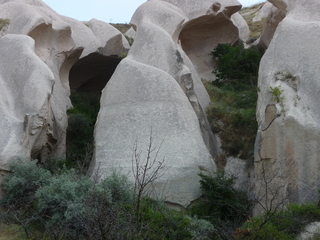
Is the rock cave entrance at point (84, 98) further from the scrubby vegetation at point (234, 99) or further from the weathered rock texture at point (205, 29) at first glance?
the scrubby vegetation at point (234, 99)

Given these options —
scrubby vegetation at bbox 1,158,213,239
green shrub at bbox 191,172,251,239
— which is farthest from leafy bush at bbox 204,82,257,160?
scrubby vegetation at bbox 1,158,213,239

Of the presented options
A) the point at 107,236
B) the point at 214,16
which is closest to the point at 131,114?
the point at 107,236

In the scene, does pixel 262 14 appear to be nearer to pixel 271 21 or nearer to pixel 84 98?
pixel 271 21

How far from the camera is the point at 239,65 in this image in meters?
20.2

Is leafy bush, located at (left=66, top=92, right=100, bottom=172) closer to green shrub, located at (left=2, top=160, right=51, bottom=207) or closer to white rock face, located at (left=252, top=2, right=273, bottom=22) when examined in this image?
green shrub, located at (left=2, top=160, right=51, bottom=207)

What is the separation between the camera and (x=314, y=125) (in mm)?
12078

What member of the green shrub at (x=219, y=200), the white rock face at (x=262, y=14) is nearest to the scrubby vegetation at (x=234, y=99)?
the green shrub at (x=219, y=200)

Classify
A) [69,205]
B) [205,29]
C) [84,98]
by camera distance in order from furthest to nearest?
[205,29] → [84,98] → [69,205]

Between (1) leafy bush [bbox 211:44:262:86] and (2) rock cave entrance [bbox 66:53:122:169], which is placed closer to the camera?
(2) rock cave entrance [bbox 66:53:122:169]

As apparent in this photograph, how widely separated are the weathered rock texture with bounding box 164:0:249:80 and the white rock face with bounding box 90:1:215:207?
5092mm

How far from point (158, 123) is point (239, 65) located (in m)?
7.24

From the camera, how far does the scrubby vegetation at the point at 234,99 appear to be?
51.3 ft

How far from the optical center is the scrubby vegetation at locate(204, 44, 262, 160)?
15641 mm

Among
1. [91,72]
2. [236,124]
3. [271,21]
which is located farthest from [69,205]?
[91,72]
